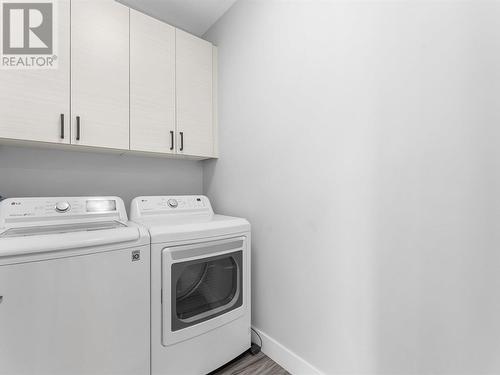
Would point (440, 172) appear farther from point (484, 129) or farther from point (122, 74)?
point (122, 74)

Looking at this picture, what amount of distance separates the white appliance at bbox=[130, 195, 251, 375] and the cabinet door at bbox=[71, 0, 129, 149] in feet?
1.62

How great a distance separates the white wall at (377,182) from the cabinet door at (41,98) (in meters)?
1.15

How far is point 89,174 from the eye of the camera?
70.2 inches

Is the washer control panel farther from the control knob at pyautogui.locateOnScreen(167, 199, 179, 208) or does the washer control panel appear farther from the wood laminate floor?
the wood laminate floor

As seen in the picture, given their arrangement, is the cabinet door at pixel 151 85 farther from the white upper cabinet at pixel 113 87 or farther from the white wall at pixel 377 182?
the white wall at pixel 377 182

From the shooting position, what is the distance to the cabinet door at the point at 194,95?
1832mm

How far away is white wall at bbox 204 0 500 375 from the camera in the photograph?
784 mm

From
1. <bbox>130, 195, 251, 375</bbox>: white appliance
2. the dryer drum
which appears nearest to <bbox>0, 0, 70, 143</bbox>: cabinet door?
<bbox>130, 195, 251, 375</bbox>: white appliance

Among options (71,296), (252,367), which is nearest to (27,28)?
(71,296)

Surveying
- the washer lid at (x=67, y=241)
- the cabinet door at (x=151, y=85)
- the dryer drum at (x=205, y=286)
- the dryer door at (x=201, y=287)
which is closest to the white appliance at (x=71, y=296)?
the washer lid at (x=67, y=241)

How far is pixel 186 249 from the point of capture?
1.27m

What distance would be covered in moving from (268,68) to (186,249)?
1259 millimetres

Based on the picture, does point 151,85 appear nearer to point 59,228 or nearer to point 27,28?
point 27,28

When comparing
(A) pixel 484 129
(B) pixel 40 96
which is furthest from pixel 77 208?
(A) pixel 484 129
